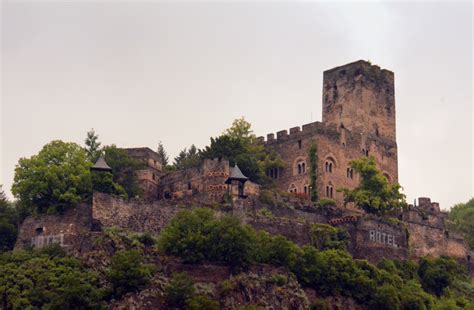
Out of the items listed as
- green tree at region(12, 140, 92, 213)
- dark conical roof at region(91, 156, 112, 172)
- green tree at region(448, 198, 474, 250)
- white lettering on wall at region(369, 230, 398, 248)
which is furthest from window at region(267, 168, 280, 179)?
green tree at region(12, 140, 92, 213)

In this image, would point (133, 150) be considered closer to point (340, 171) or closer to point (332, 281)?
Result: point (340, 171)

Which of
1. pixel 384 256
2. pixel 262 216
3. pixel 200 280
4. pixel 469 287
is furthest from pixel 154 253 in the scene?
pixel 469 287

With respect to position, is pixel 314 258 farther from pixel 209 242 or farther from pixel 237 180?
pixel 237 180

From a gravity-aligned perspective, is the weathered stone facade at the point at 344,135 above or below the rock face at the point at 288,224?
above

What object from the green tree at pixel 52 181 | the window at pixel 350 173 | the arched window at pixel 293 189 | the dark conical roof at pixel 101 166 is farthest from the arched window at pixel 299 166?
the green tree at pixel 52 181

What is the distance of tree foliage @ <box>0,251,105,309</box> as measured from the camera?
61.3 meters

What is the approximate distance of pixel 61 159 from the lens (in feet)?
234

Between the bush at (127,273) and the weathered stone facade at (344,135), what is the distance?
18857 mm

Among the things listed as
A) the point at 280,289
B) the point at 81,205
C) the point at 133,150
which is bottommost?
the point at 280,289

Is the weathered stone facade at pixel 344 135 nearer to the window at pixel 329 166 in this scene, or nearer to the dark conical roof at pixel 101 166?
the window at pixel 329 166

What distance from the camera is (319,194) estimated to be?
7931 cm

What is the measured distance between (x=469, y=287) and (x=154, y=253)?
65.9 ft

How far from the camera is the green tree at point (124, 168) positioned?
7612cm

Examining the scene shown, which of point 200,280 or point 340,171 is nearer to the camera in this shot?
point 200,280
